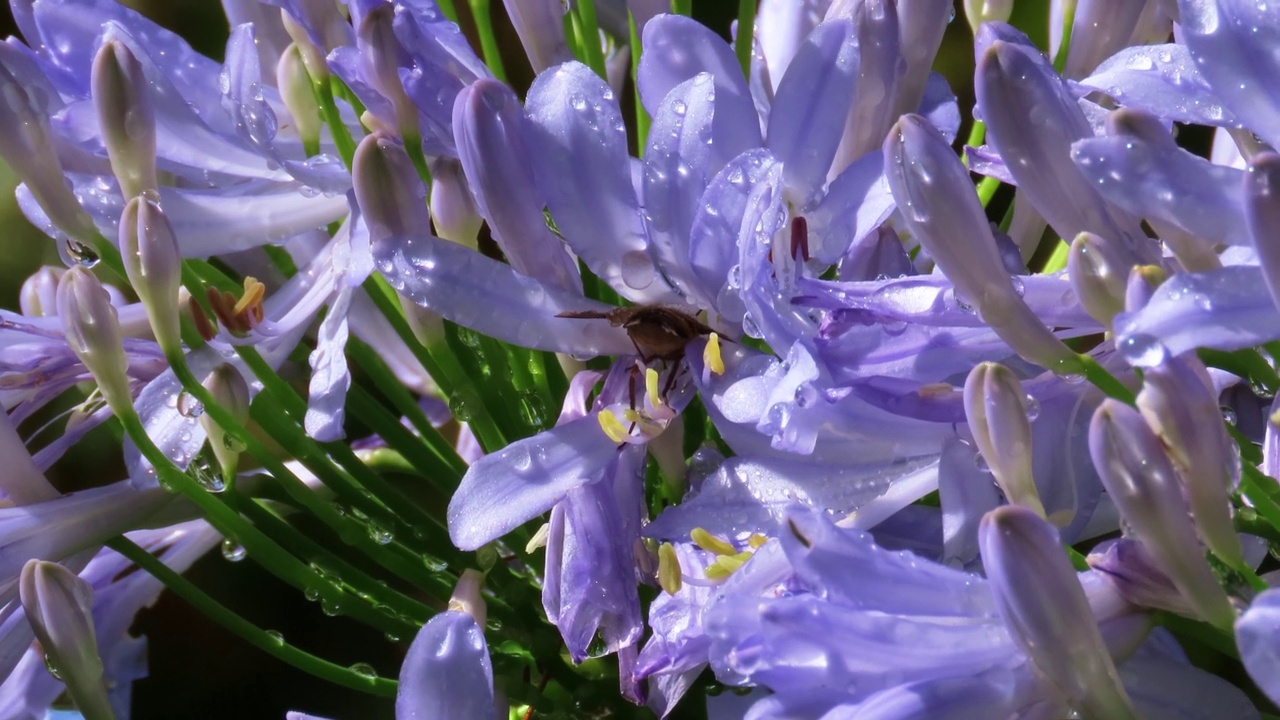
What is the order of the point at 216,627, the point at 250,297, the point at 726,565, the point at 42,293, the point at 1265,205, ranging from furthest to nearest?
the point at 216,627 < the point at 42,293 < the point at 250,297 < the point at 726,565 < the point at 1265,205

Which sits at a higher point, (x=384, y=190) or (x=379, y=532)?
(x=384, y=190)

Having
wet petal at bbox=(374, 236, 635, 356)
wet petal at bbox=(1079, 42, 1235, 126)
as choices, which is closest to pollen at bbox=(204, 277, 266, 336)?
wet petal at bbox=(374, 236, 635, 356)

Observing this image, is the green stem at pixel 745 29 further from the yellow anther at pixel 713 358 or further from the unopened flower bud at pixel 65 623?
the unopened flower bud at pixel 65 623

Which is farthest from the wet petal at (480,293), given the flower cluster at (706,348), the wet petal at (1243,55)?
the wet petal at (1243,55)

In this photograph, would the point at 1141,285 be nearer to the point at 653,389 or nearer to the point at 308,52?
the point at 653,389

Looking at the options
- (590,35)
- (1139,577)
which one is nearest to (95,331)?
(590,35)

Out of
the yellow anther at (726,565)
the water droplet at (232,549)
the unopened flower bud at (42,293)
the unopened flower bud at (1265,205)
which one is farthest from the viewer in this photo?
the unopened flower bud at (42,293)

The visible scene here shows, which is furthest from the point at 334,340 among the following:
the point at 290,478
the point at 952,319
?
the point at 952,319
